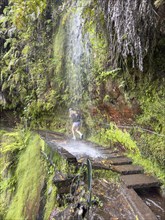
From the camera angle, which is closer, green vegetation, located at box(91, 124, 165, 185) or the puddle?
green vegetation, located at box(91, 124, 165, 185)

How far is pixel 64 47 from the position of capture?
9.46m

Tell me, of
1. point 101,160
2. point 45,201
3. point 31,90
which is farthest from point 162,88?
point 31,90

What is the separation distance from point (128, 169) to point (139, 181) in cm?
49

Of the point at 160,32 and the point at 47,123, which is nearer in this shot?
the point at 160,32

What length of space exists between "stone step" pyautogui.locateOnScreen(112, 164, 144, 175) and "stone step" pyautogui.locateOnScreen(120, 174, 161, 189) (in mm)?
146

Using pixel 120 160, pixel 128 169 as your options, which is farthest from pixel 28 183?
pixel 128 169

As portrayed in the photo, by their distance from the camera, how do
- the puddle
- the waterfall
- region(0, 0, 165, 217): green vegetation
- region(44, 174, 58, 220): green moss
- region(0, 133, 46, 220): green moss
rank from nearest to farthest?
region(44, 174, 58, 220): green moss, region(0, 133, 46, 220): green moss, region(0, 0, 165, 217): green vegetation, the puddle, the waterfall

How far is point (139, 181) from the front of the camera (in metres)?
3.92

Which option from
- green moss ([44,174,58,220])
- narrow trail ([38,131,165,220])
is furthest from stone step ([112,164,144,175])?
green moss ([44,174,58,220])

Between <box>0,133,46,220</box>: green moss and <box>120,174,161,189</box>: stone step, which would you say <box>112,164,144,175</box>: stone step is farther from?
<box>0,133,46,220</box>: green moss

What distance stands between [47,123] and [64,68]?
8.95 ft

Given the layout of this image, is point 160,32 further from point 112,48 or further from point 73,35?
point 73,35

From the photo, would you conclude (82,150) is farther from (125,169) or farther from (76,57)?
→ (76,57)

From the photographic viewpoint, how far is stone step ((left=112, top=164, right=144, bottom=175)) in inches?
168
